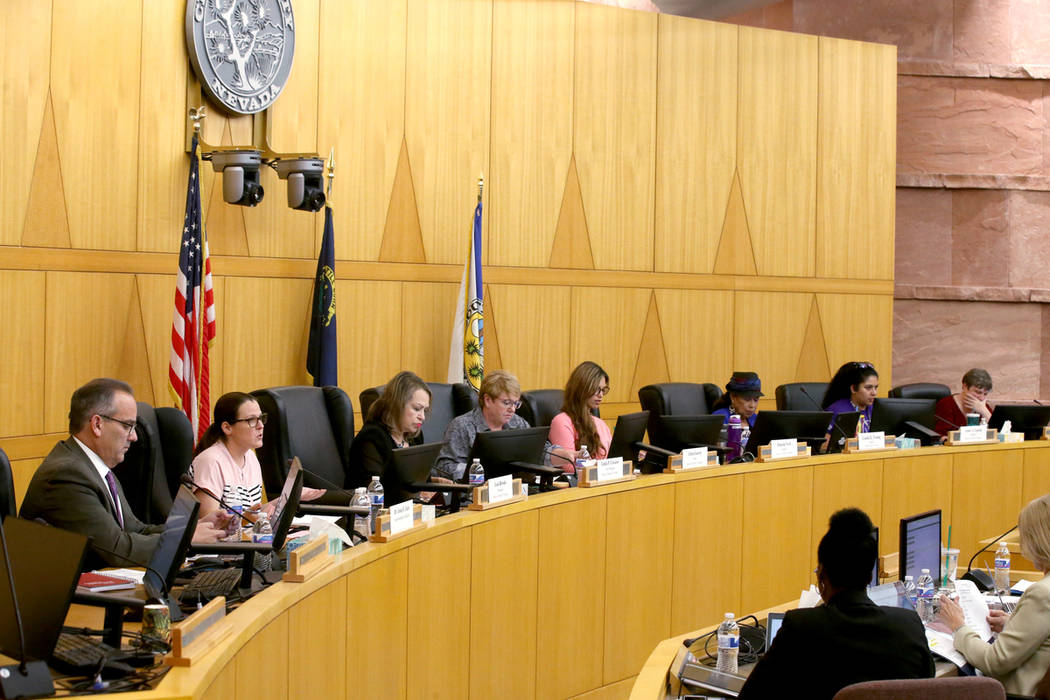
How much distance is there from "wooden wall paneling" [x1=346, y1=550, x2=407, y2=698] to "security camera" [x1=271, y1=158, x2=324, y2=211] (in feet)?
10.9

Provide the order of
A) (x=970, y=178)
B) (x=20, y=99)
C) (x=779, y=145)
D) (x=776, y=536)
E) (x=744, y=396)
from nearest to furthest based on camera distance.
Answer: (x=776, y=536), (x=20, y=99), (x=744, y=396), (x=779, y=145), (x=970, y=178)

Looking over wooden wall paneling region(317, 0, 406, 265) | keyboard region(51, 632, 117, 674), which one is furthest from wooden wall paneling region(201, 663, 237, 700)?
wooden wall paneling region(317, 0, 406, 265)

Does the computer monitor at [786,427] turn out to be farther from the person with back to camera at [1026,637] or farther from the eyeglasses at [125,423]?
the eyeglasses at [125,423]

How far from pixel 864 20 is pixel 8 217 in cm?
691

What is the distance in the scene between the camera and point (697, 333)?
28.0ft

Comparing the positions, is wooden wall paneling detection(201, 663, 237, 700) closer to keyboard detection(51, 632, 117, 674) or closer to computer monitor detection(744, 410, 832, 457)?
keyboard detection(51, 632, 117, 674)

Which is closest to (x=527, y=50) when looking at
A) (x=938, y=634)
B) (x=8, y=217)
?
(x=8, y=217)

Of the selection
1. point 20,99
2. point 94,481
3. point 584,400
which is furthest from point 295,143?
point 94,481

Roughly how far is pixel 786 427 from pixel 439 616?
242cm

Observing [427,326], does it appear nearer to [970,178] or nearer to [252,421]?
[252,421]

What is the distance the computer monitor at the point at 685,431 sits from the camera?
5.19 metres

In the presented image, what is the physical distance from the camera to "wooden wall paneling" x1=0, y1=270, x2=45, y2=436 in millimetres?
5500

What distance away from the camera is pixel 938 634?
3.33 metres

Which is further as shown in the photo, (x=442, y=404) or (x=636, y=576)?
(x=442, y=404)
